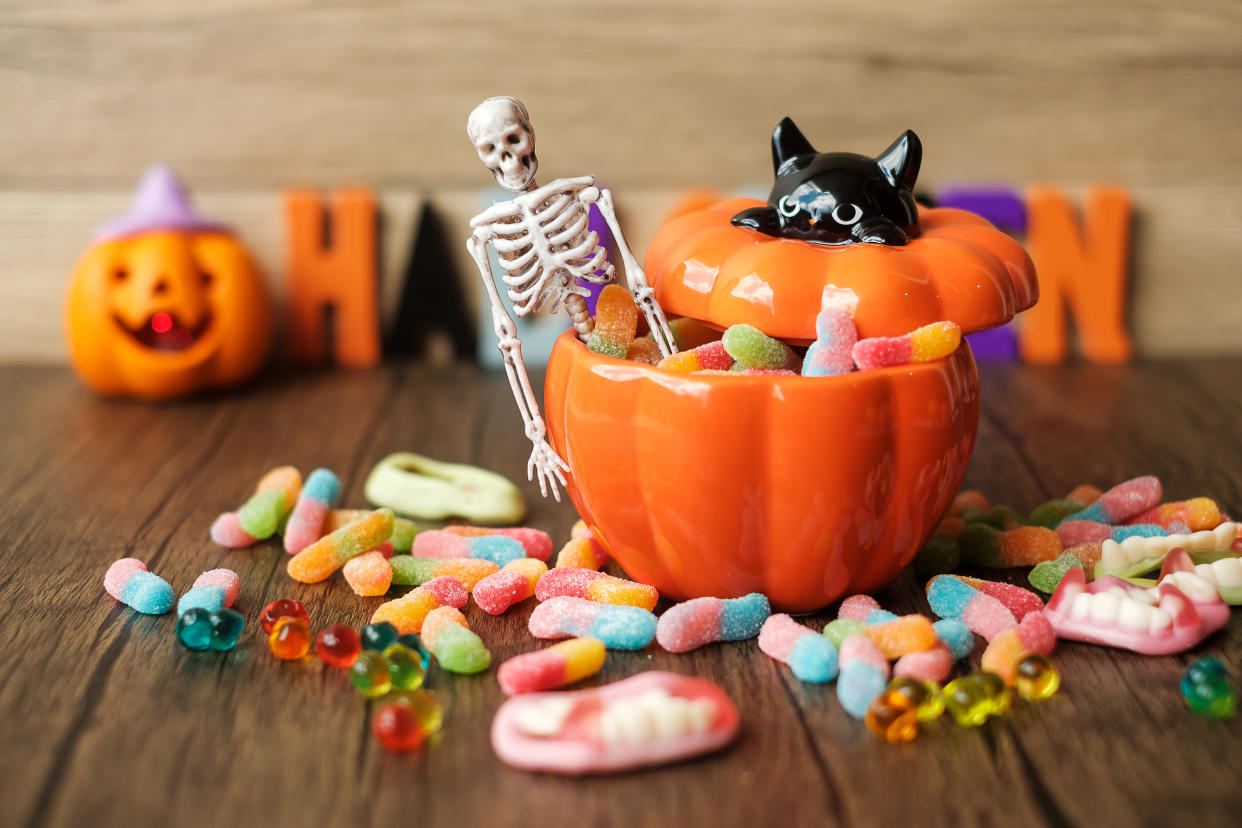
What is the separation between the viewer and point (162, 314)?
1.95 meters

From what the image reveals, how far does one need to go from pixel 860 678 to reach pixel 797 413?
216 mm

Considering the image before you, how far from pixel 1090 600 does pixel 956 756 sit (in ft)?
0.80

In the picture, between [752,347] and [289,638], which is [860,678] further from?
[289,638]

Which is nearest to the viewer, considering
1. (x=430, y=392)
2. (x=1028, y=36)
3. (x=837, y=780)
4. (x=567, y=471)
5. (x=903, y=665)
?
(x=837, y=780)

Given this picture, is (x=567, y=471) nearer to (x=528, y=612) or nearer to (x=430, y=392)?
(x=528, y=612)

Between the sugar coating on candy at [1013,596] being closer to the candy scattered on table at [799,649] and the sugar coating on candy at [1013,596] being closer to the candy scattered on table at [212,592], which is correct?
the candy scattered on table at [799,649]

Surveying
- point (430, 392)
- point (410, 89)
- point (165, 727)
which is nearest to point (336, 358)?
point (430, 392)

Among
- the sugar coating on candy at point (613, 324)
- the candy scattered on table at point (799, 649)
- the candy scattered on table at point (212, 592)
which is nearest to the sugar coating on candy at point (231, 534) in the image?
the candy scattered on table at point (212, 592)

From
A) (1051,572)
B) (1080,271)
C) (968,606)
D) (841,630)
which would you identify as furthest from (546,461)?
(1080,271)

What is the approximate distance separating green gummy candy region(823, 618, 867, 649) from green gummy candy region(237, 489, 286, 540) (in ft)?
2.08

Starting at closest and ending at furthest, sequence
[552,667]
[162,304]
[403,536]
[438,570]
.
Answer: [552,667] → [438,570] → [403,536] → [162,304]

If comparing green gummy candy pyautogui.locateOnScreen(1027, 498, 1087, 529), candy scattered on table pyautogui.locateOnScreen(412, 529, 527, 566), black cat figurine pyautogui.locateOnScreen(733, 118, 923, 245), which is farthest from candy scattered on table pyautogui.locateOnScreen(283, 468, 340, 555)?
green gummy candy pyautogui.locateOnScreen(1027, 498, 1087, 529)

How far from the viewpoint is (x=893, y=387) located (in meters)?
0.97

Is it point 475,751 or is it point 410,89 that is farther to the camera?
point 410,89
